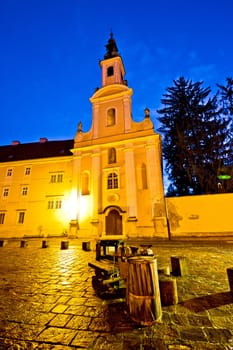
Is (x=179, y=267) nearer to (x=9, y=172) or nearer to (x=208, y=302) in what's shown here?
(x=208, y=302)

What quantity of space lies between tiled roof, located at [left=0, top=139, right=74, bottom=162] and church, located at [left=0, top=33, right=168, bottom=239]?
30cm

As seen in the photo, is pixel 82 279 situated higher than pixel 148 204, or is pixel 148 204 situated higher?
pixel 148 204

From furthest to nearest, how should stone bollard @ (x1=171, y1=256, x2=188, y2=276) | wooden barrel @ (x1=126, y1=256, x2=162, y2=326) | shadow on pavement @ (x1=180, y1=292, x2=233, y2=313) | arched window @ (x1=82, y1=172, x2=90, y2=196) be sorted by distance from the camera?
arched window @ (x1=82, y1=172, x2=90, y2=196), stone bollard @ (x1=171, y1=256, x2=188, y2=276), shadow on pavement @ (x1=180, y1=292, x2=233, y2=313), wooden barrel @ (x1=126, y1=256, x2=162, y2=326)

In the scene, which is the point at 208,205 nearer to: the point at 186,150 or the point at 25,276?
the point at 186,150

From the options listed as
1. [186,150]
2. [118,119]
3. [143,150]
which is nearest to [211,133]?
[186,150]

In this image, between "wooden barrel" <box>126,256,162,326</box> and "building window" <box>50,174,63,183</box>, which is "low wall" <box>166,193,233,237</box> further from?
"wooden barrel" <box>126,256,162,326</box>

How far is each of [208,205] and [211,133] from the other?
842cm

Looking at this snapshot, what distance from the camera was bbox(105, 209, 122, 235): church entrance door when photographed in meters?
15.1

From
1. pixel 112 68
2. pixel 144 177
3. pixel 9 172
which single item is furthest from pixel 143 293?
pixel 112 68

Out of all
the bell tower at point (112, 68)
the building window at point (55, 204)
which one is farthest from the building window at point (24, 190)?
the bell tower at point (112, 68)

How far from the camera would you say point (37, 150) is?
23.1 m

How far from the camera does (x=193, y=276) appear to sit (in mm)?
4352

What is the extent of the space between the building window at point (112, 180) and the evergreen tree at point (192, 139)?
7170 millimetres

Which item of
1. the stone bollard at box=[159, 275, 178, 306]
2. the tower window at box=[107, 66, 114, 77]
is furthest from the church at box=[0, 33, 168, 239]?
the stone bollard at box=[159, 275, 178, 306]
